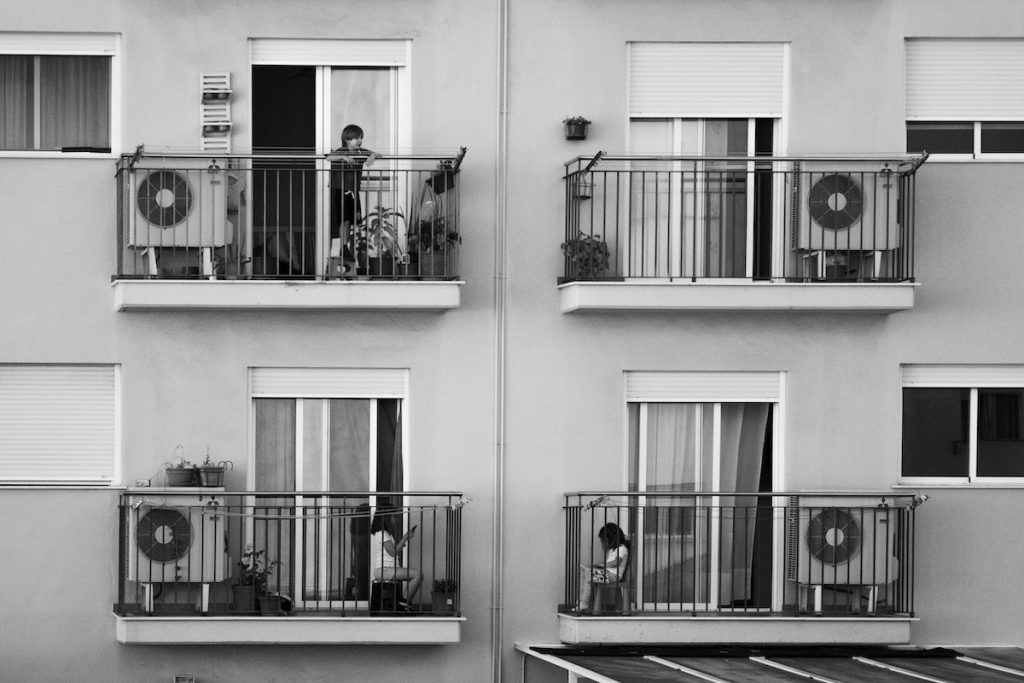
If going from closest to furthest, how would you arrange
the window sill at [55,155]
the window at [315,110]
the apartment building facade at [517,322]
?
the apartment building facade at [517,322] < the window sill at [55,155] < the window at [315,110]

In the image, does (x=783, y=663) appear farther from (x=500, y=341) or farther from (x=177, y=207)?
(x=177, y=207)

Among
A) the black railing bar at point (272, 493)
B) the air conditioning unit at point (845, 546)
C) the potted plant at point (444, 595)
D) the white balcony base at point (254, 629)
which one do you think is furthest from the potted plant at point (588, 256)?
the white balcony base at point (254, 629)

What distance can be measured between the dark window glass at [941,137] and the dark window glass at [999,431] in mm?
2408

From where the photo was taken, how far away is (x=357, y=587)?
1591 cm

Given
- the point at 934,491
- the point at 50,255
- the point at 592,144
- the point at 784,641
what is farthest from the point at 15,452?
the point at 934,491

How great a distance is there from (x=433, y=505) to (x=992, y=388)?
5.63 m

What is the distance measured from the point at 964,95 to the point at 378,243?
5.99 meters

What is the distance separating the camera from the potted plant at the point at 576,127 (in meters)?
16.2

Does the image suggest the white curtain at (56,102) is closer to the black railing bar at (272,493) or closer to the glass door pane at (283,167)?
the glass door pane at (283,167)

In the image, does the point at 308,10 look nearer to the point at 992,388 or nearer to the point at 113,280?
the point at 113,280

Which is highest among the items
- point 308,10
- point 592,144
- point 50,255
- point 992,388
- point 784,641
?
point 308,10

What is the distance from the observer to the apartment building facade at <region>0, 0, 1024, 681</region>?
626 inches

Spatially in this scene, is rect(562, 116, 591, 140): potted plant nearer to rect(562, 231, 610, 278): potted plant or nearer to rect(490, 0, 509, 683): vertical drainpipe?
rect(490, 0, 509, 683): vertical drainpipe

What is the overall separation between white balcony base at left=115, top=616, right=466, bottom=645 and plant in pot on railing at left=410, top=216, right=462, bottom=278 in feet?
10.7
